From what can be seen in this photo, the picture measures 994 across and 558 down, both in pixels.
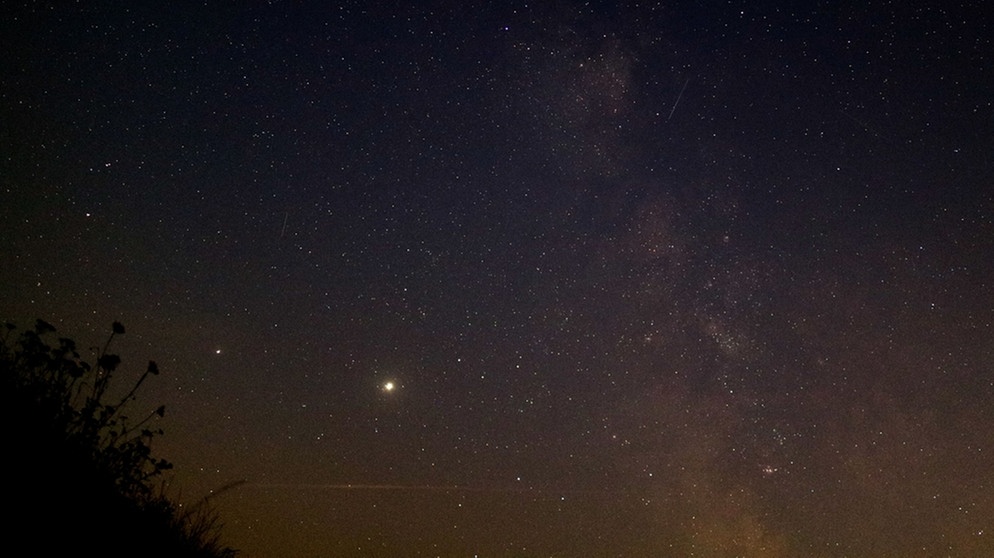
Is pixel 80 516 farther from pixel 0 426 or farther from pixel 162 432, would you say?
pixel 162 432

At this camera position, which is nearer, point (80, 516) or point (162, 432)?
point (80, 516)

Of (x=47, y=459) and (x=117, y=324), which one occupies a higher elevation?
(x=117, y=324)

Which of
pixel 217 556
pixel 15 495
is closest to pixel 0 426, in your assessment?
pixel 15 495

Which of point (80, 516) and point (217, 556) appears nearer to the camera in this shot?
point (80, 516)

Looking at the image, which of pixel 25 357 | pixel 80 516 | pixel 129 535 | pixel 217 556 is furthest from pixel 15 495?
pixel 217 556

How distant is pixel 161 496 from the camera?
3.51 m

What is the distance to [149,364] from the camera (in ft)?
11.7

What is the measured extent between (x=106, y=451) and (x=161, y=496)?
585 millimetres

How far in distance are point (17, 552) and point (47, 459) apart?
0.58 m

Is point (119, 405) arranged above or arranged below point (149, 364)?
below

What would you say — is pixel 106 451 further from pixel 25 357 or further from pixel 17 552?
pixel 17 552

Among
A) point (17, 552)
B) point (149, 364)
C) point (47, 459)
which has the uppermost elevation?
point (149, 364)

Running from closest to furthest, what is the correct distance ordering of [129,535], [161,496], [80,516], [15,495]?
[15,495] → [80,516] → [129,535] → [161,496]

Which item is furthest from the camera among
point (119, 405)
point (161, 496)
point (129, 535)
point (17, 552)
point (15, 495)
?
point (161, 496)
